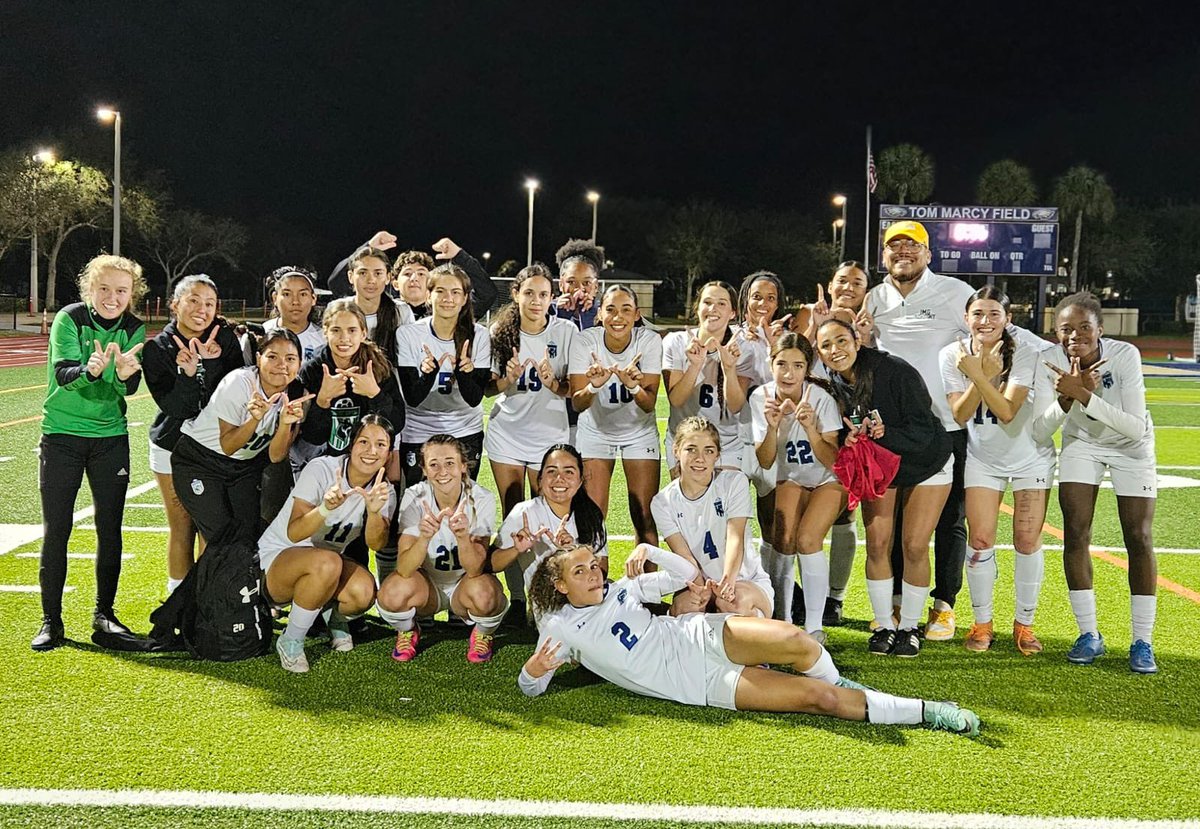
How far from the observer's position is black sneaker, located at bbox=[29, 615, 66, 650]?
4.54 metres

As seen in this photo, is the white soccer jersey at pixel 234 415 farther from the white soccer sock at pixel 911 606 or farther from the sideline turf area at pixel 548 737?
the white soccer sock at pixel 911 606

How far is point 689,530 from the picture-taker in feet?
15.0

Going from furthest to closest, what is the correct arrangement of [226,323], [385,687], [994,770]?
[226,323] → [385,687] → [994,770]

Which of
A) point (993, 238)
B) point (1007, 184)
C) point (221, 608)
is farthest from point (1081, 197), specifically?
point (221, 608)

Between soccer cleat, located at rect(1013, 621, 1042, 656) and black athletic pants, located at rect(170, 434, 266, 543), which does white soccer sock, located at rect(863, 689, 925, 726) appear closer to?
soccer cleat, located at rect(1013, 621, 1042, 656)

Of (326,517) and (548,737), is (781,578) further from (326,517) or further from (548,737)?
(326,517)

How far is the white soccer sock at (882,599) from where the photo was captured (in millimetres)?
4762

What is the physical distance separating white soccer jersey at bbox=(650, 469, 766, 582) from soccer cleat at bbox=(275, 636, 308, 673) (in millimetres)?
1648

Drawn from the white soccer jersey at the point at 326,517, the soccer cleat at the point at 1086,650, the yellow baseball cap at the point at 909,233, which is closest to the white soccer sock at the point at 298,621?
the white soccer jersey at the point at 326,517

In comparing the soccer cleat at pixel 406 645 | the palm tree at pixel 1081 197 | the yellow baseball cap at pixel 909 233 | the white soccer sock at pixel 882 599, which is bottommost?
the soccer cleat at pixel 406 645

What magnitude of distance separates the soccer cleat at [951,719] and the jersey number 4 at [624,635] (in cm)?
110

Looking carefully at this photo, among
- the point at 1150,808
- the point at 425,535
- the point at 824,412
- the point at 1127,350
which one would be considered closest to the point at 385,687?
the point at 425,535

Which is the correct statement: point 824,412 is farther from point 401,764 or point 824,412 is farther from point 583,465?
point 401,764

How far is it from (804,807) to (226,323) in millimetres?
3500
